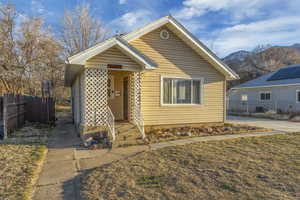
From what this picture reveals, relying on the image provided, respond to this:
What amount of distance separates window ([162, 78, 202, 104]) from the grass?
3.99 meters

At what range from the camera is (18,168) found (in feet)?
14.7

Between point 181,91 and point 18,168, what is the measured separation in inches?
289

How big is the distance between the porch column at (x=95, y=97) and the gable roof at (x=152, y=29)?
64cm

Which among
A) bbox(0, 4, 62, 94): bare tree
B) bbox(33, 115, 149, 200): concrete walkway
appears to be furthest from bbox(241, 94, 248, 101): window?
bbox(0, 4, 62, 94): bare tree

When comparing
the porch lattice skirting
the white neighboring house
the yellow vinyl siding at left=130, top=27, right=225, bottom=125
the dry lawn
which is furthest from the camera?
the white neighboring house

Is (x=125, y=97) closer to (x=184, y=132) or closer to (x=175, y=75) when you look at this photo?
(x=175, y=75)

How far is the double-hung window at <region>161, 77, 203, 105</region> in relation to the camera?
932 centimetres

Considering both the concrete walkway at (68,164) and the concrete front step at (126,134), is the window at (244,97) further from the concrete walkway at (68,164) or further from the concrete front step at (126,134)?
the concrete front step at (126,134)

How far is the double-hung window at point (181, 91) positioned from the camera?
9.32m

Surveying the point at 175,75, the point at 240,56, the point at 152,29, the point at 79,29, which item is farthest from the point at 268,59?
the point at 152,29

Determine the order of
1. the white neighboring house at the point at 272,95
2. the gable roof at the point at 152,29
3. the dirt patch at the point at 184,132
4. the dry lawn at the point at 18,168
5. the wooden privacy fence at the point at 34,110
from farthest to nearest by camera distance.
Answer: the white neighboring house at the point at 272,95 < the wooden privacy fence at the point at 34,110 < the dirt patch at the point at 184,132 < the gable roof at the point at 152,29 < the dry lawn at the point at 18,168

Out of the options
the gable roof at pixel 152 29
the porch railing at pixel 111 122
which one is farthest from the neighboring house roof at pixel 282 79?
the porch railing at pixel 111 122

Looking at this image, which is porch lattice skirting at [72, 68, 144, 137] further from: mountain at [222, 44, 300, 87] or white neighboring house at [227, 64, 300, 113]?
mountain at [222, 44, 300, 87]

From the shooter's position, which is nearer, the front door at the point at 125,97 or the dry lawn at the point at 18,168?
the dry lawn at the point at 18,168
